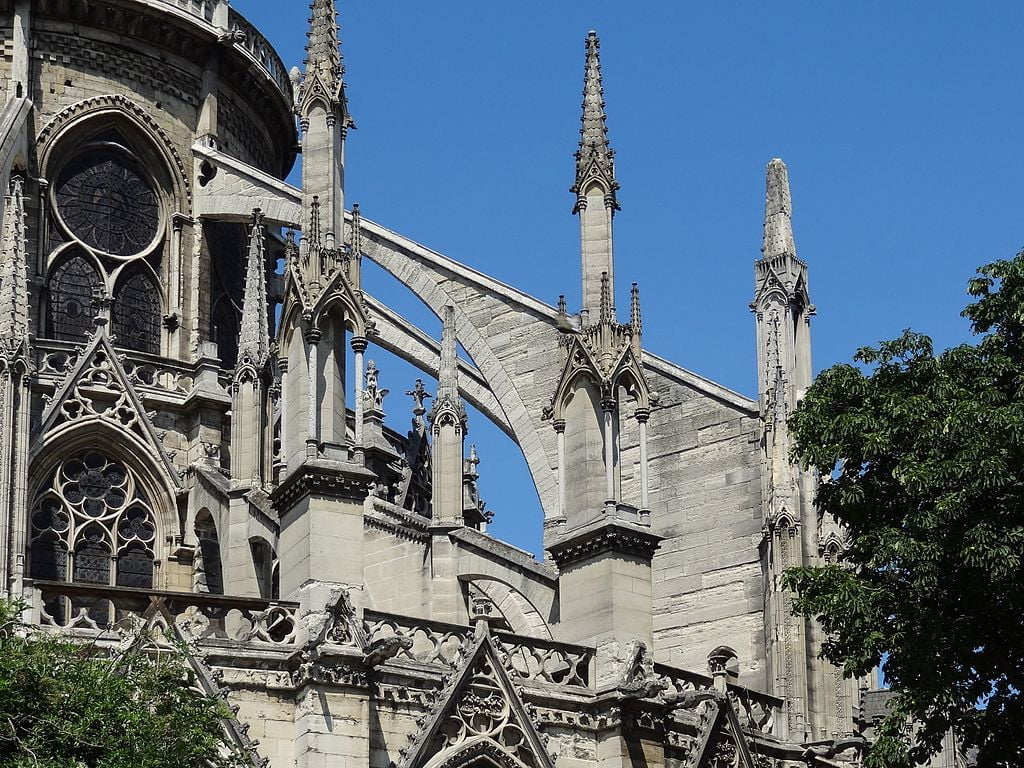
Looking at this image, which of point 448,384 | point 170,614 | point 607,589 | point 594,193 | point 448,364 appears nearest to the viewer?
point 170,614

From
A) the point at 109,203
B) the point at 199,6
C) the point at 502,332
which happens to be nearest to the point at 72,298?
the point at 109,203

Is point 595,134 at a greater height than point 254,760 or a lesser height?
greater

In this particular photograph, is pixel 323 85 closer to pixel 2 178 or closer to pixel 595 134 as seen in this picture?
pixel 595 134

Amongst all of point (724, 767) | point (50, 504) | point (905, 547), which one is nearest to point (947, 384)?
point (905, 547)

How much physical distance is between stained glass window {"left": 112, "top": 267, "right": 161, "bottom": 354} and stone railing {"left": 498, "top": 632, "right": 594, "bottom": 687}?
566 inches

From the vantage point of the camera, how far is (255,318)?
29812 mm

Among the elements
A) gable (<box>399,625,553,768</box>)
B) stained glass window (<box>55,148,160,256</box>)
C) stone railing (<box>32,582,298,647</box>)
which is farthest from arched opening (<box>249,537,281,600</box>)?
stained glass window (<box>55,148,160,256</box>)

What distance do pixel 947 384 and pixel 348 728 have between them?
293 inches

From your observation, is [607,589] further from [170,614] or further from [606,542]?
[170,614]

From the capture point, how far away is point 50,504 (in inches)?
1240

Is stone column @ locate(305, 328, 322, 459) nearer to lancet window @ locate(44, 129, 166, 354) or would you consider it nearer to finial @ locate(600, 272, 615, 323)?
finial @ locate(600, 272, 615, 323)

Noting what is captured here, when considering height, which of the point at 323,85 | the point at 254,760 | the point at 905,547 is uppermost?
the point at 323,85

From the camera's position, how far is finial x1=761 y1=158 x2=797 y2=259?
97.7 feet

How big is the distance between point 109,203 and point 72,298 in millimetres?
2042
